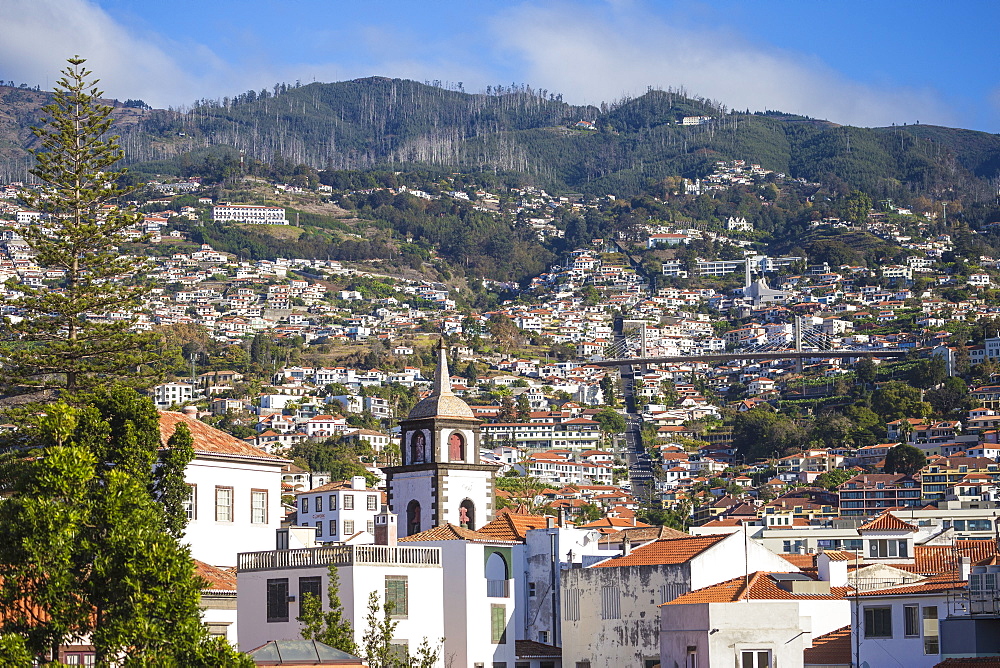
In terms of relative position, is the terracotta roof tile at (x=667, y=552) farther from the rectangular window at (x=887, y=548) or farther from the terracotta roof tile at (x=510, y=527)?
the rectangular window at (x=887, y=548)

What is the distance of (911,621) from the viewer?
4241 cm

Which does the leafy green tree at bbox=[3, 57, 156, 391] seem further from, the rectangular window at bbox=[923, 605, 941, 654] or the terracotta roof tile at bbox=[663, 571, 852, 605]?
the rectangular window at bbox=[923, 605, 941, 654]

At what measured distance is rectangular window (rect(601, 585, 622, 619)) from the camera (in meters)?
49.8

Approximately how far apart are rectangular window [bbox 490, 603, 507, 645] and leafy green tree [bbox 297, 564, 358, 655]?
7.01 m

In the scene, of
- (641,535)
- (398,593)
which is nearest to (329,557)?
(398,593)

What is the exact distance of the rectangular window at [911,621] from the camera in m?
42.2

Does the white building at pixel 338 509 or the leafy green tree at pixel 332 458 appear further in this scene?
the leafy green tree at pixel 332 458

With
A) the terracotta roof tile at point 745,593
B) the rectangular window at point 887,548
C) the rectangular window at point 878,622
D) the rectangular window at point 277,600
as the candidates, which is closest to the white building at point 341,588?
the rectangular window at point 277,600

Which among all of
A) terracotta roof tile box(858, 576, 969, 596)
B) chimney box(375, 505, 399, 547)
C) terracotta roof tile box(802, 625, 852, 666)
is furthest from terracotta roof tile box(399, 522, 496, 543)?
terracotta roof tile box(858, 576, 969, 596)

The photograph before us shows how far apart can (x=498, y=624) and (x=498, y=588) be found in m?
1.18

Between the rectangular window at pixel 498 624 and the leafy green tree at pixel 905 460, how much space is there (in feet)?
361

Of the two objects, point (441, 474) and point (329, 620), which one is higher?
point (441, 474)

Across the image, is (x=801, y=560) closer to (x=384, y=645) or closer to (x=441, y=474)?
(x=441, y=474)

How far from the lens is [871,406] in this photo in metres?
193
